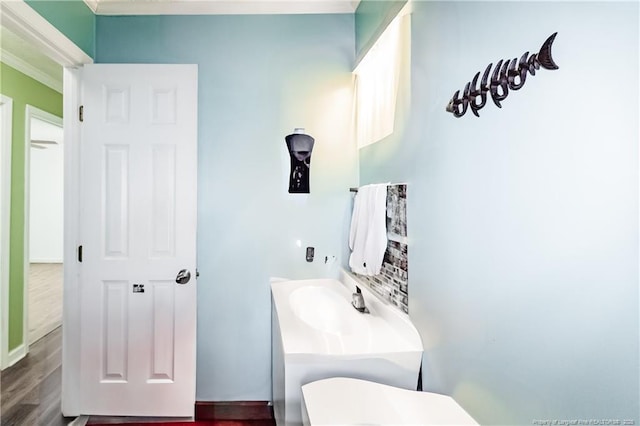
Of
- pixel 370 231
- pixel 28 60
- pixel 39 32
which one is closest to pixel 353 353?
pixel 370 231

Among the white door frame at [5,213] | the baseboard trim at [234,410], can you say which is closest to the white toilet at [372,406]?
the baseboard trim at [234,410]

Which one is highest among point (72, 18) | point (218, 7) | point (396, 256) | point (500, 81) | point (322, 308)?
point (218, 7)

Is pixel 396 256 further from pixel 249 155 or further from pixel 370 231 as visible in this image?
pixel 249 155

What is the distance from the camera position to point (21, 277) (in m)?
3.00

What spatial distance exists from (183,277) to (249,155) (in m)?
0.83

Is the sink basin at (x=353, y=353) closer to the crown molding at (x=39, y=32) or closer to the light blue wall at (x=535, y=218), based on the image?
the light blue wall at (x=535, y=218)

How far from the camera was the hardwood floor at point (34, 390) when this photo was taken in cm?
214

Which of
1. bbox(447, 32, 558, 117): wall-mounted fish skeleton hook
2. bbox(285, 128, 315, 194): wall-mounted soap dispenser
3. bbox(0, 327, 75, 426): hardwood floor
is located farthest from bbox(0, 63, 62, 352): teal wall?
bbox(447, 32, 558, 117): wall-mounted fish skeleton hook

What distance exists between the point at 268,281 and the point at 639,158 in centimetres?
201

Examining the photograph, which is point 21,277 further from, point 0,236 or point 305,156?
point 305,156

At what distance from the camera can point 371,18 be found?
1.98 meters

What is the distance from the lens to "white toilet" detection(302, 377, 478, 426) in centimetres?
98

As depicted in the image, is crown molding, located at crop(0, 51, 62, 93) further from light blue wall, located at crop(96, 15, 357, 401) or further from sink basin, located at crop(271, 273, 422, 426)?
sink basin, located at crop(271, 273, 422, 426)

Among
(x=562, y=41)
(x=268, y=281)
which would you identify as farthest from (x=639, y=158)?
(x=268, y=281)
